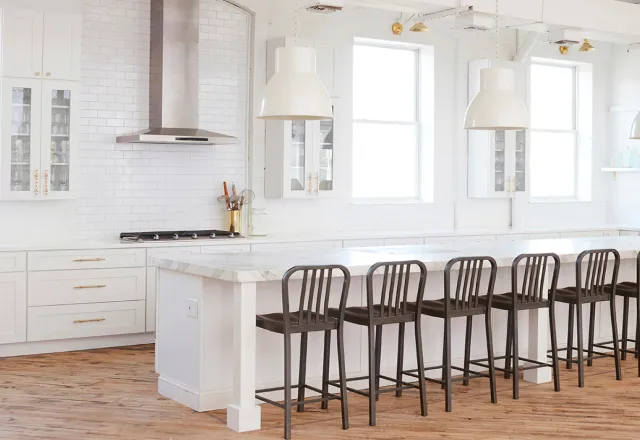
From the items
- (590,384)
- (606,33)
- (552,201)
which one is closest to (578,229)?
(552,201)

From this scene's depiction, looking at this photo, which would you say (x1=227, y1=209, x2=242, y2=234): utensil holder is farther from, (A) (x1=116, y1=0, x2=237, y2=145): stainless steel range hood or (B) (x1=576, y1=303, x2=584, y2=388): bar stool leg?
(B) (x1=576, y1=303, x2=584, y2=388): bar stool leg

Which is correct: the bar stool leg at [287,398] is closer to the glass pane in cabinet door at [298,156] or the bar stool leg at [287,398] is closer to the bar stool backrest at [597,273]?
the bar stool backrest at [597,273]

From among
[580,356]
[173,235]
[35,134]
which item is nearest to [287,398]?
[580,356]

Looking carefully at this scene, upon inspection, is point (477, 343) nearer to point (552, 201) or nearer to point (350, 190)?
point (350, 190)

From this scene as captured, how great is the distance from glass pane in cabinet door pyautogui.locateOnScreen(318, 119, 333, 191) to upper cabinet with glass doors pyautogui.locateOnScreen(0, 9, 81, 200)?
2399mm

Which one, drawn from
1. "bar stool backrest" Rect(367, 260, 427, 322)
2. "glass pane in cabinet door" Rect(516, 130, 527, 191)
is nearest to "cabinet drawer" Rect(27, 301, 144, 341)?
"bar stool backrest" Rect(367, 260, 427, 322)

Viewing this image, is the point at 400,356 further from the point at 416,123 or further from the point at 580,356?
the point at 416,123

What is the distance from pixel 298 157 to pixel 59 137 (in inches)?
88.4

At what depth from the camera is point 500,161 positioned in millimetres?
10133

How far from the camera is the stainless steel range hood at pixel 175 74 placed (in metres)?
7.93

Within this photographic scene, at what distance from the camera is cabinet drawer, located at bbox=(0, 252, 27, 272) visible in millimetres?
6988

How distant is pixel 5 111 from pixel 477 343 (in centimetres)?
412

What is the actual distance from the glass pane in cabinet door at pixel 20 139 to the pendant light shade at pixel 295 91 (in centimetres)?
293

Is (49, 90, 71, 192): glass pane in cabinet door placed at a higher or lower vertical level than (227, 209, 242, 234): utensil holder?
higher
